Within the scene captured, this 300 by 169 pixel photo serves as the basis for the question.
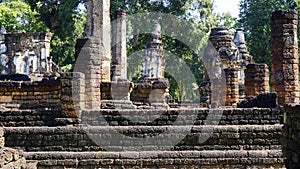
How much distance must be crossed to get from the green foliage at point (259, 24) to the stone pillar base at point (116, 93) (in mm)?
18568

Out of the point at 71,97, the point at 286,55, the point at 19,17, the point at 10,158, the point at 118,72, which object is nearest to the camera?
the point at 10,158

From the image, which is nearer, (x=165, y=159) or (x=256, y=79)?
(x=165, y=159)

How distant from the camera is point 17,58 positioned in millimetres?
19281

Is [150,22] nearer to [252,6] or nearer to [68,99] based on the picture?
[252,6]

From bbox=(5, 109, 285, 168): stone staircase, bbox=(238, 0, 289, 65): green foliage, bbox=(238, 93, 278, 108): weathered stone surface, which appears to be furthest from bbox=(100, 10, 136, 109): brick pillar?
bbox=(238, 0, 289, 65): green foliage

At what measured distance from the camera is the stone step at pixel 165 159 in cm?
734

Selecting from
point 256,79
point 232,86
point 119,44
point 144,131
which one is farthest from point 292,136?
point 119,44

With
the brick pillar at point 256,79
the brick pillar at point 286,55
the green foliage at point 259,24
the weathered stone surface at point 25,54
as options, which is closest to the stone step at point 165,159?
the brick pillar at point 286,55

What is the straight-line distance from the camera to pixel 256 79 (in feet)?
41.6

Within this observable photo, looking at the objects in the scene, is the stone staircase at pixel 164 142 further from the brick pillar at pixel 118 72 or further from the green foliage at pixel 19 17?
the green foliage at pixel 19 17

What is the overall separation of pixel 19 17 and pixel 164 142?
960 inches

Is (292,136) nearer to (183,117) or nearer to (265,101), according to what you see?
(183,117)

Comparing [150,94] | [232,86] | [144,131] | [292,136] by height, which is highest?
[232,86]

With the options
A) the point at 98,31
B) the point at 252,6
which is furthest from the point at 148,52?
the point at 252,6
